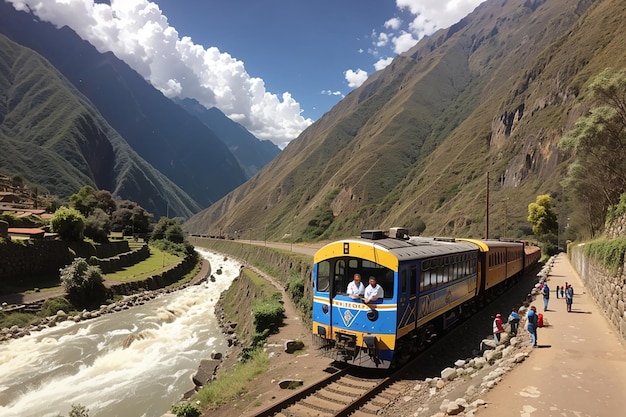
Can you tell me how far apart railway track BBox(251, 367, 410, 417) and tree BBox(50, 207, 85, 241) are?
42.8m

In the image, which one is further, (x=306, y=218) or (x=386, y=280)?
(x=306, y=218)

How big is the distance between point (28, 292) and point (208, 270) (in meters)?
37.9

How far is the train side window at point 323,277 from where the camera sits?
44.9 ft

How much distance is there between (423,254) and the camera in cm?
1373

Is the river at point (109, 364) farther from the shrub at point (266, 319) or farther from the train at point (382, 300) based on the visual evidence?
the train at point (382, 300)

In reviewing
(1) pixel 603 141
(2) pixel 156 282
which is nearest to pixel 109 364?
(2) pixel 156 282

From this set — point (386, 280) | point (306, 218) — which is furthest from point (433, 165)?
point (386, 280)

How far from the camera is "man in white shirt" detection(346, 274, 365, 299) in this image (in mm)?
12609

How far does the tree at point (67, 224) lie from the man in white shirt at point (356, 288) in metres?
42.6

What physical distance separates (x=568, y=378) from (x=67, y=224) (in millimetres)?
48290

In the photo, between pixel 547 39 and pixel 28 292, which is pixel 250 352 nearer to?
pixel 28 292

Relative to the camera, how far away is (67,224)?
45219 mm

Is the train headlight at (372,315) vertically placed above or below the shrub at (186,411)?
above

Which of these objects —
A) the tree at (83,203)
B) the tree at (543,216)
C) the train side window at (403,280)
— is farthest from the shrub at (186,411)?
the tree at (83,203)
